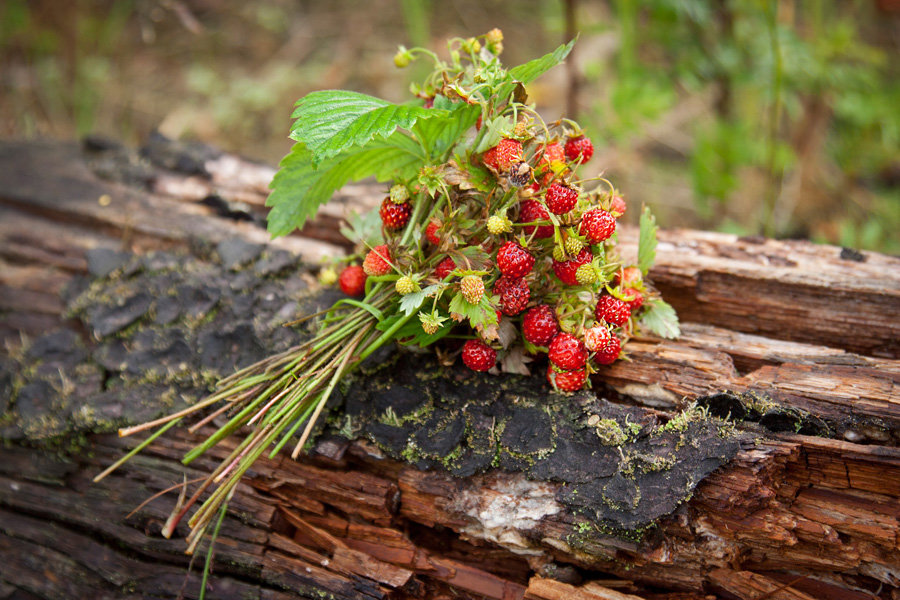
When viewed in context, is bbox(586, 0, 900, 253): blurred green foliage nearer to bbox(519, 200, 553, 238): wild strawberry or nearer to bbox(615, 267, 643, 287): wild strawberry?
bbox(615, 267, 643, 287): wild strawberry

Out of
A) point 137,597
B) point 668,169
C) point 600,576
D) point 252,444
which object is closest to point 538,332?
point 600,576

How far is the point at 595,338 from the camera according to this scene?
154 centimetres

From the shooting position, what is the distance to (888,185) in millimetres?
3955

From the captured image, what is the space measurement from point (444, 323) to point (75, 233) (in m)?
1.73

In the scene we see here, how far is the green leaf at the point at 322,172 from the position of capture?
5.59 feet

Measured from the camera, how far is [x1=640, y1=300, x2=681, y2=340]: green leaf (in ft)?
5.88

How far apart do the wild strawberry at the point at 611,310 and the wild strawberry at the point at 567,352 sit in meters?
0.11

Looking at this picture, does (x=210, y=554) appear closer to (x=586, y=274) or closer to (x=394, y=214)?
(x=394, y=214)

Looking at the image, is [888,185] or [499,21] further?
[499,21]

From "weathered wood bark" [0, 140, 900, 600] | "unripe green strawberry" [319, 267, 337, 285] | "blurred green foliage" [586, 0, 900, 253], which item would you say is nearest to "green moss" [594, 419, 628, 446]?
"weathered wood bark" [0, 140, 900, 600]

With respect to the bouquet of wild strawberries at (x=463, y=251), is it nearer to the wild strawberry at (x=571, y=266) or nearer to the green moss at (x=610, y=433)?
the wild strawberry at (x=571, y=266)

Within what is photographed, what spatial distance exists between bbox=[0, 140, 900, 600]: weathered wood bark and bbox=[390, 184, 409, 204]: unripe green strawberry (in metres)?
0.50

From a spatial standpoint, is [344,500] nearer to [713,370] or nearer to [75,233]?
[713,370]

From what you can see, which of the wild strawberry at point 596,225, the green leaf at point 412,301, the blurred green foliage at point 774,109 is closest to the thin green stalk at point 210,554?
the green leaf at point 412,301
